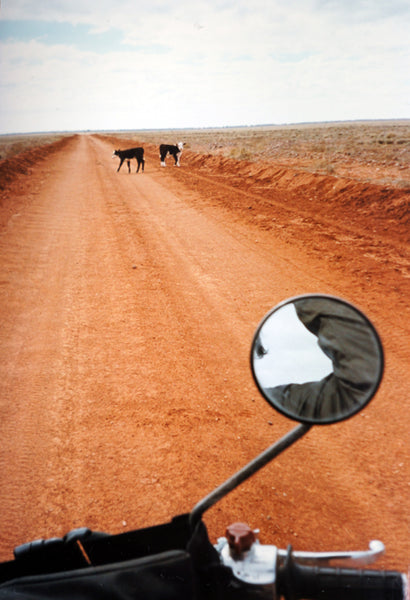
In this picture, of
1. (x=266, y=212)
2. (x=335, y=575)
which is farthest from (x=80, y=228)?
(x=335, y=575)

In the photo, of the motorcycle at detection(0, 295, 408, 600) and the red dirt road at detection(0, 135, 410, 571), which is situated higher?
the motorcycle at detection(0, 295, 408, 600)

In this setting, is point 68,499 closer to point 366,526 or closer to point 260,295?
point 366,526

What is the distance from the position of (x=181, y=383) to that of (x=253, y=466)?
2.94 meters

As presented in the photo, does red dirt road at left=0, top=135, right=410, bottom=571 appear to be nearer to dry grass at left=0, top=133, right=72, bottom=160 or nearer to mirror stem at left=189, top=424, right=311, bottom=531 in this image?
mirror stem at left=189, top=424, right=311, bottom=531

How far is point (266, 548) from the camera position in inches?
45.6

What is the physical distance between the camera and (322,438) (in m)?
3.33

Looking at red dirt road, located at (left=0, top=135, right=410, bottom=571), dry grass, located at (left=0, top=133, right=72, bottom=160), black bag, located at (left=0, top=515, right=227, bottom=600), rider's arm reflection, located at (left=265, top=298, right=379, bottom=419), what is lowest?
red dirt road, located at (left=0, top=135, right=410, bottom=571)

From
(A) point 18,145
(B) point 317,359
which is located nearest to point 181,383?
(B) point 317,359

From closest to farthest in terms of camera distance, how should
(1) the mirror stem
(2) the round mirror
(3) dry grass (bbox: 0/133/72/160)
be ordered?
(1) the mirror stem
(2) the round mirror
(3) dry grass (bbox: 0/133/72/160)

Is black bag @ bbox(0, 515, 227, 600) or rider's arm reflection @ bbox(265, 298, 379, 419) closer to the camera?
black bag @ bbox(0, 515, 227, 600)

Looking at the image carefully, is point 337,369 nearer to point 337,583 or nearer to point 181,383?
point 337,583

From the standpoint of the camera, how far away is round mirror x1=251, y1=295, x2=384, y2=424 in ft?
4.23

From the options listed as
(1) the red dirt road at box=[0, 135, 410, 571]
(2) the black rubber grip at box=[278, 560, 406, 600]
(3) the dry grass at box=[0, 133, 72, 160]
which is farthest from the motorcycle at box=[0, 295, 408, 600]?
(3) the dry grass at box=[0, 133, 72, 160]

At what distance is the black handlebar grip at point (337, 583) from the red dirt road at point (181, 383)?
58.9 inches
